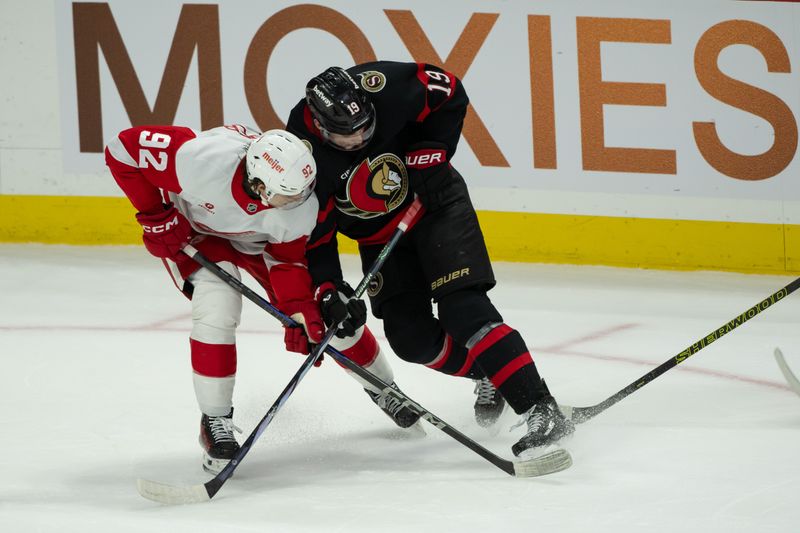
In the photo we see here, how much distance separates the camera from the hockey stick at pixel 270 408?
8.75 ft

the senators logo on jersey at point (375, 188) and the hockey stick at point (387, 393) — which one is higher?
the senators logo on jersey at point (375, 188)

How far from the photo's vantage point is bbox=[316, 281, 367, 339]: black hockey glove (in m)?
2.96

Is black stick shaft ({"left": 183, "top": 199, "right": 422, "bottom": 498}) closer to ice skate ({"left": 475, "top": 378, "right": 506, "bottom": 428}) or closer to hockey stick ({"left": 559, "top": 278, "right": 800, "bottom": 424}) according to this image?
ice skate ({"left": 475, "top": 378, "right": 506, "bottom": 428})

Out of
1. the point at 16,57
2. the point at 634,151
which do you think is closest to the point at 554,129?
the point at 634,151

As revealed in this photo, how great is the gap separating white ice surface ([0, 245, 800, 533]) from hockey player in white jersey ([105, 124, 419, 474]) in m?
0.31

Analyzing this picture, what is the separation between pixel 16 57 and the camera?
5523 millimetres

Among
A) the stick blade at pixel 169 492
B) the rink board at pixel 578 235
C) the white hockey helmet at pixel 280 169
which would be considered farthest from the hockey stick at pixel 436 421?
the rink board at pixel 578 235

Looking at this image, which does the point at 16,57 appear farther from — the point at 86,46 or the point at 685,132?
the point at 685,132

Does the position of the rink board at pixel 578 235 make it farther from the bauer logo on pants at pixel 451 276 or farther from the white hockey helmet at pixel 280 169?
the white hockey helmet at pixel 280 169

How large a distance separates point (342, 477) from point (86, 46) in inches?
127

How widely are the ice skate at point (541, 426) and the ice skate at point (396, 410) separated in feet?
1.30

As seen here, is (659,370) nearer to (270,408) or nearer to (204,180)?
(270,408)

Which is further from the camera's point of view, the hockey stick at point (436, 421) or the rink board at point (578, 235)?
the rink board at point (578, 235)

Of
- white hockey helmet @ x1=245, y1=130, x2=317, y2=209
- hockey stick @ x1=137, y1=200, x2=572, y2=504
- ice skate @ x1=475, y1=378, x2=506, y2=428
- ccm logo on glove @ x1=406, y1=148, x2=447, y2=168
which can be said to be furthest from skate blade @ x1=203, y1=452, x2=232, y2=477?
ccm logo on glove @ x1=406, y1=148, x2=447, y2=168
